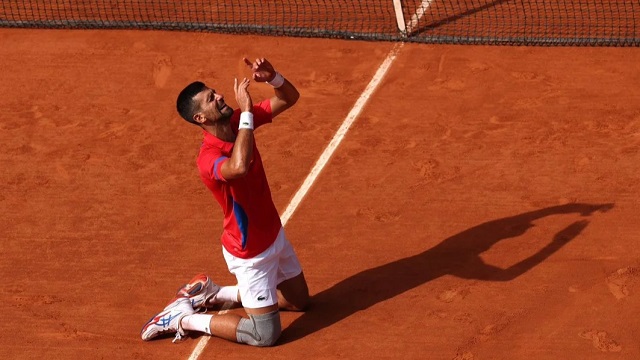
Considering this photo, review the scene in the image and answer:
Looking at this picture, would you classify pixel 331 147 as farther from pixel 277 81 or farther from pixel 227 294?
pixel 277 81

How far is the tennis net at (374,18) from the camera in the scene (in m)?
14.3

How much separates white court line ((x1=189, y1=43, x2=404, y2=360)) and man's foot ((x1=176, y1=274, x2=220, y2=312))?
216mm

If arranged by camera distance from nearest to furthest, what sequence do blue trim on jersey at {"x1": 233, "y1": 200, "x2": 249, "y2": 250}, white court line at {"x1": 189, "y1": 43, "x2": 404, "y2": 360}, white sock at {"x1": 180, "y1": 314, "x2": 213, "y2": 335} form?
blue trim on jersey at {"x1": 233, "y1": 200, "x2": 249, "y2": 250} < white sock at {"x1": 180, "y1": 314, "x2": 213, "y2": 335} < white court line at {"x1": 189, "y1": 43, "x2": 404, "y2": 360}

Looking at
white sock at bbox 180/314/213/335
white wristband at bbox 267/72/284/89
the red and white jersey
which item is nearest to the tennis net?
white wristband at bbox 267/72/284/89

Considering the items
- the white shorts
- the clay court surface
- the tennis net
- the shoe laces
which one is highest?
the white shorts

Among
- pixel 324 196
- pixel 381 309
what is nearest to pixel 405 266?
pixel 381 309

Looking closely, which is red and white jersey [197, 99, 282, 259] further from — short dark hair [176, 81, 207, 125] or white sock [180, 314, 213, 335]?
white sock [180, 314, 213, 335]

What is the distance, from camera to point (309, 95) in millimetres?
13250

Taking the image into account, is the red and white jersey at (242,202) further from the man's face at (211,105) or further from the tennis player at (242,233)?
the man's face at (211,105)

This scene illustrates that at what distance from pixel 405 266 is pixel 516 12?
5.87 metres

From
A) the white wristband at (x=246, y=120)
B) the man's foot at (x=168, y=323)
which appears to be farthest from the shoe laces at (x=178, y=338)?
the white wristband at (x=246, y=120)

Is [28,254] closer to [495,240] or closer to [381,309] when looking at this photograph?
[381,309]

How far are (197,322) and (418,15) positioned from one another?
6.87 m

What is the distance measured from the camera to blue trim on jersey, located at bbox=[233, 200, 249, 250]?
900cm
